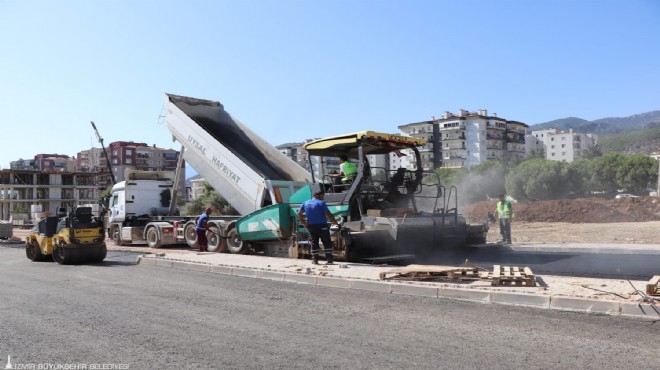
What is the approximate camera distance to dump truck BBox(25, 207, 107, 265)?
12203 millimetres

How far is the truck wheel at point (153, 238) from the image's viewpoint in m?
16.4

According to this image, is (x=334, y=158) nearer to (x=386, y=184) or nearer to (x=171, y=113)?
(x=386, y=184)

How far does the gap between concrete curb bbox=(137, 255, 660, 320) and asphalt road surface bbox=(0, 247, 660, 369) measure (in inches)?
7.1

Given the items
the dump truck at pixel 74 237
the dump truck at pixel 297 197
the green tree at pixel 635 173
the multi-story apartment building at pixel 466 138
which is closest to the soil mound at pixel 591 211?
the dump truck at pixel 297 197

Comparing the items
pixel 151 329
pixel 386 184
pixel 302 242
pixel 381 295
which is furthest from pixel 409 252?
pixel 151 329

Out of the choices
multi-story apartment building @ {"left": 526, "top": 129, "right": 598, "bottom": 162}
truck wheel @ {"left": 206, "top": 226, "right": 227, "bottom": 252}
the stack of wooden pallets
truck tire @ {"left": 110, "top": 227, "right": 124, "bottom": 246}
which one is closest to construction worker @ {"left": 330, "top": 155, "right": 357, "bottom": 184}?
the stack of wooden pallets

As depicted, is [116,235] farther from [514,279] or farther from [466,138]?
[466,138]

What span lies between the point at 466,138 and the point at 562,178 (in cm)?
5498

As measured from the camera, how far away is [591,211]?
2784cm

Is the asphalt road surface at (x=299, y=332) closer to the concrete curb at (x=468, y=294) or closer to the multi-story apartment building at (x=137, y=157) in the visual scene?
the concrete curb at (x=468, y=294)

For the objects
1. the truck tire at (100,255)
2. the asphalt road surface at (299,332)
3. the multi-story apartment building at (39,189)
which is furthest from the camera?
the multi-story apartment building at (39,189)

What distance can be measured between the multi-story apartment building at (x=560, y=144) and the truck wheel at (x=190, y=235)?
12960 cm

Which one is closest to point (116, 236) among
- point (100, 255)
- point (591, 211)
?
point (100, 255)

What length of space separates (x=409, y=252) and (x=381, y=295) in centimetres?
323
